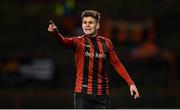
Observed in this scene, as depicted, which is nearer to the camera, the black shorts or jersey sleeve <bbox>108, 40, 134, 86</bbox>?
the black shorts

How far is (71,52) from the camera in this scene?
18344mm

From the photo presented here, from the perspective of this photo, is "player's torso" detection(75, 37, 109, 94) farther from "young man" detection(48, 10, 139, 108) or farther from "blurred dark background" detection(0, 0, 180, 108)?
"blurred dark background" detection(0, 0, 180, 108)

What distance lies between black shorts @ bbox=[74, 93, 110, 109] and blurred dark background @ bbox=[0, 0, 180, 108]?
8366 millimetres

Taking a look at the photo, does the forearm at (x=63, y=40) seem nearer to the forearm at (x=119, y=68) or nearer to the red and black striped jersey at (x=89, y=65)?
the red and black striped jersey at (x=89, y=65)

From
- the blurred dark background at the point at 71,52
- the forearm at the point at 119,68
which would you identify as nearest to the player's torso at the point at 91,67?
the forearm at the point at 119,68

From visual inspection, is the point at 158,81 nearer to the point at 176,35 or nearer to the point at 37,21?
the point at 176,35

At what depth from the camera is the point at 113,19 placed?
19.0 m

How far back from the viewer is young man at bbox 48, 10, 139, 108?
6969 mm

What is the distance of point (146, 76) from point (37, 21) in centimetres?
366

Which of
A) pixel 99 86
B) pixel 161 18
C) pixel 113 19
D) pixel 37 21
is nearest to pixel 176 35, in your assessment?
pixel 161 18

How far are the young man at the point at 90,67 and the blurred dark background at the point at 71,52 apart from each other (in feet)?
27.5

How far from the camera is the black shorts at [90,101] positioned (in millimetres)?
6965

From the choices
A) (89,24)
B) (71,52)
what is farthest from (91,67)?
(71,52)

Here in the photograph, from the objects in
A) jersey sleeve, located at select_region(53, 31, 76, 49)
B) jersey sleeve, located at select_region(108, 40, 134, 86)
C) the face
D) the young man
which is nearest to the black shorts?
the young man
